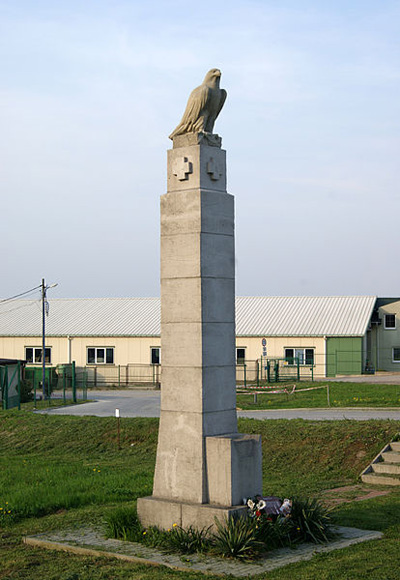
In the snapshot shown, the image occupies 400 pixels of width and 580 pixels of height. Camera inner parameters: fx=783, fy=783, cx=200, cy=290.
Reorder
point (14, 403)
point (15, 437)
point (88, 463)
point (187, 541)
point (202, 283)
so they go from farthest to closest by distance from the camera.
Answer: point (14, 403) → point (15, 437) → point (88, 463) → point (202, 283) → point (187, 541)

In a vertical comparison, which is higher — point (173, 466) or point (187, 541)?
point (173, 466)

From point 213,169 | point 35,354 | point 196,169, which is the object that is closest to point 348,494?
point 213,169

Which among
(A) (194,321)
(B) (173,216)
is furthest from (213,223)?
(A) (194,321)

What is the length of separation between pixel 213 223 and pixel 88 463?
10.9m

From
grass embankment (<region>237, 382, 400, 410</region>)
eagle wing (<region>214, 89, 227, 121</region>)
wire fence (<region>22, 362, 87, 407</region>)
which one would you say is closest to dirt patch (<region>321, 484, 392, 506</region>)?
eagle wing (<region>214, 89, 227, 121</region>)

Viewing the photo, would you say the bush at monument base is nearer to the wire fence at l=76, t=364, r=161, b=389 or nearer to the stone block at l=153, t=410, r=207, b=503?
the stone block at l=153, t=410, r=207, b=503

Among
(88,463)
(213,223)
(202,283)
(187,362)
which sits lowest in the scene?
(88,463)

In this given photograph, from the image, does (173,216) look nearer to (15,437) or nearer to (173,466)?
(173,466)

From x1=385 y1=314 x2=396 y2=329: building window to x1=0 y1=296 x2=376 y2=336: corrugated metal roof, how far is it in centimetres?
164

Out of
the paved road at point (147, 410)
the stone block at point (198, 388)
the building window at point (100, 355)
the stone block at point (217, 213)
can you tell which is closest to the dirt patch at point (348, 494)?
the stone block at point (198, 388)

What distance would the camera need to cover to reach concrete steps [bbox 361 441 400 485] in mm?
16155

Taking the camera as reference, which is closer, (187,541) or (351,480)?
(187,541)

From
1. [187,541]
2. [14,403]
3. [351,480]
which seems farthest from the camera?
[14,403]

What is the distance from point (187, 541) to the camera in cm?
1095
